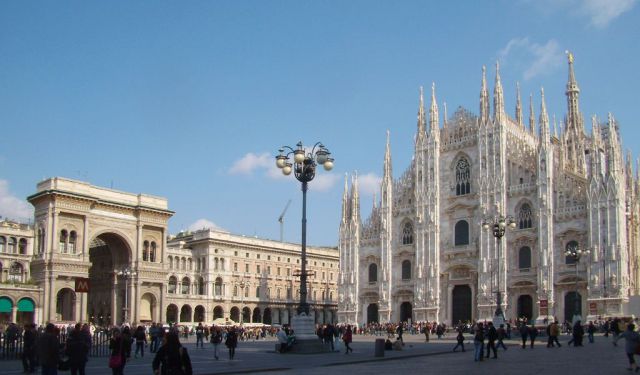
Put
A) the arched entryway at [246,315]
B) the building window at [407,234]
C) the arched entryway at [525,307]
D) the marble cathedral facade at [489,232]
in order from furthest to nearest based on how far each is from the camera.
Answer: the arched entryway at [246,315], the building window at [407,234], the arched entryway at [525,307], the marble cathedral facade at [489,232]

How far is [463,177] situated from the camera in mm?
64125

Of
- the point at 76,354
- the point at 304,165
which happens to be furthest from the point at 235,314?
the point at 76,354

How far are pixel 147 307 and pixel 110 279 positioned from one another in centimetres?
424

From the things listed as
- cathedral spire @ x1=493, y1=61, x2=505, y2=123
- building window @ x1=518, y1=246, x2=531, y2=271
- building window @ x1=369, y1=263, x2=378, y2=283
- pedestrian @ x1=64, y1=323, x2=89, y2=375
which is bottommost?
pedestrian @ x1=64, y1=323, x2=89, y2=375

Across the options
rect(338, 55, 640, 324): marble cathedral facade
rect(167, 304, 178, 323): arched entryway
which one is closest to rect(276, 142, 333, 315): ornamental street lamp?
rect(338, 55, 640, 324): marble cathedral facade

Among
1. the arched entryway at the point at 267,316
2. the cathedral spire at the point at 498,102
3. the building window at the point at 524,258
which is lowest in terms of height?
the arched entryway at the point at 267,316

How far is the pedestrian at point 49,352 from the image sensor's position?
13.6 m

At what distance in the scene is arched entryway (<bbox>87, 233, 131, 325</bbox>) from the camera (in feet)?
207

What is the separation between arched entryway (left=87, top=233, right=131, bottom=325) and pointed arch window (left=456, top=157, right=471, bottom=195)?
29647 mm

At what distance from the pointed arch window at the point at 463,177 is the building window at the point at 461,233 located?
275cm

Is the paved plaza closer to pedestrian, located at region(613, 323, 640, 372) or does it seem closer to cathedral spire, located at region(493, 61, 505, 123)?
pedestrian, located at region(613, 323, 640, 372)

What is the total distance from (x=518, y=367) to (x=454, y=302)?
145ft

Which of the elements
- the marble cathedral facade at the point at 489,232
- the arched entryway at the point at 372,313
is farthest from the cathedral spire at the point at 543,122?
the arched entryway at the point at 372,313

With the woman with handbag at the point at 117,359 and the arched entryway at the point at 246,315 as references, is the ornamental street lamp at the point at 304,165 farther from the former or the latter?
the arched entryway at the point at 246,315
